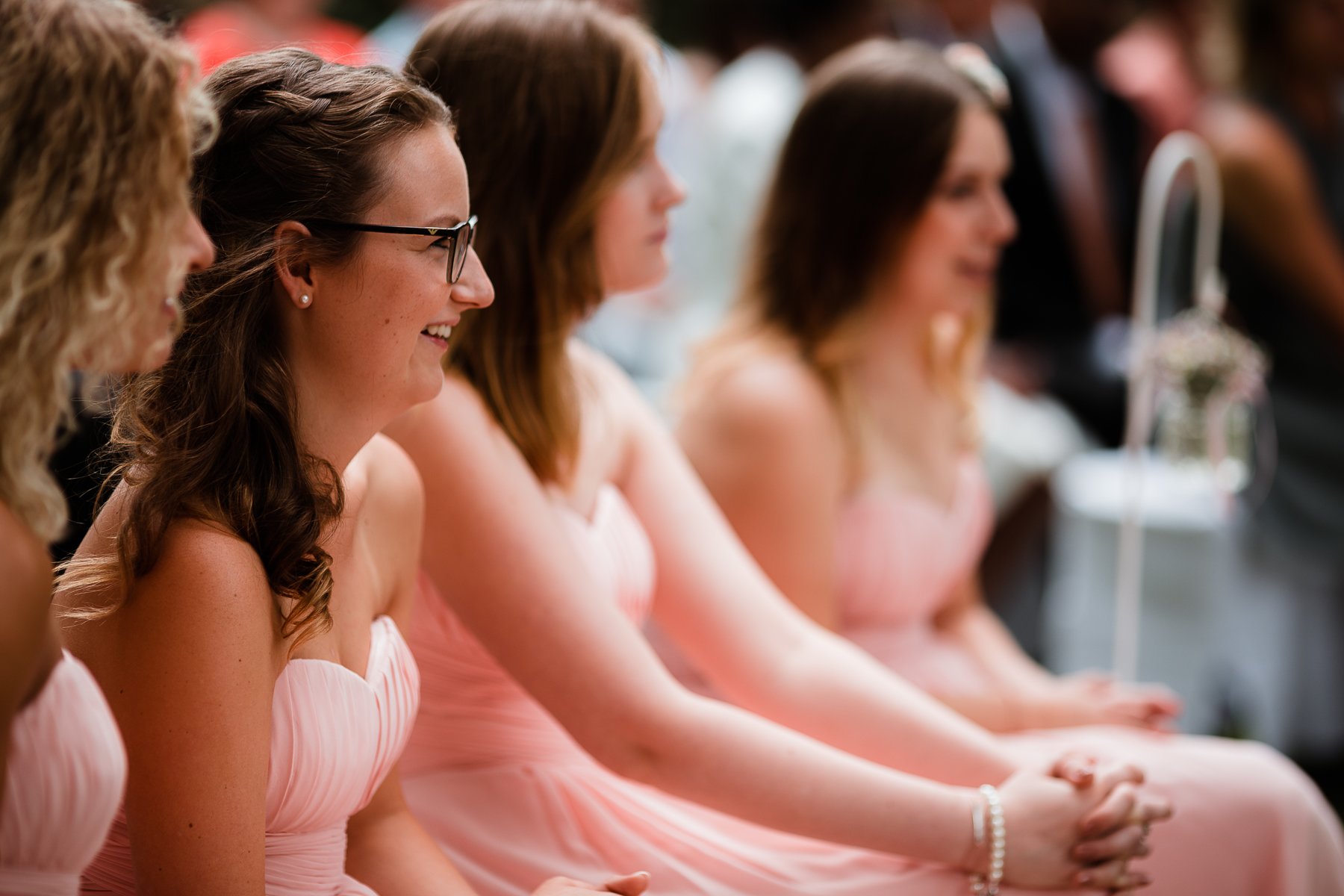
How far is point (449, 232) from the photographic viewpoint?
54.8 inches

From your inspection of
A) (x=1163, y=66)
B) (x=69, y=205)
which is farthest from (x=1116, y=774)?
(x=1163, y=66)

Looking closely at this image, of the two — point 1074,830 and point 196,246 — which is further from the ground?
point 196,246

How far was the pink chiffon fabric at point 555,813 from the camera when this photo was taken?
1.72 metres

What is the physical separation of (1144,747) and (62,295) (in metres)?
1.57

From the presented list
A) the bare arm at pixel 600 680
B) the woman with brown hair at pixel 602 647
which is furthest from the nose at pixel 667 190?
the bare arm at pixel 600 680

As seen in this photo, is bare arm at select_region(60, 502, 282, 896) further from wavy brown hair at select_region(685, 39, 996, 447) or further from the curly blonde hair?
wavy brown hair at select_region(685, 39, 996, 447)

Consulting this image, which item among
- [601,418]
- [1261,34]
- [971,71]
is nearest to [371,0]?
[1261,34]

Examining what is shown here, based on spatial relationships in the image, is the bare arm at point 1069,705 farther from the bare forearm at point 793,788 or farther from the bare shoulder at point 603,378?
the bare shoulder at point 603,378

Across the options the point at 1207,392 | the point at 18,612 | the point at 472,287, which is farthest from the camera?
the point at 1207,392

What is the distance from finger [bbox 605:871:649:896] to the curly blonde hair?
69 centimetres

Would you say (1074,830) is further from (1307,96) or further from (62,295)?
(1307,96)

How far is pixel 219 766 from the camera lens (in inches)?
49.0

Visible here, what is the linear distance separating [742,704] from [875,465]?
24.6 inches

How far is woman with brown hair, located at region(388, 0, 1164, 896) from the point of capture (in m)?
1.68
